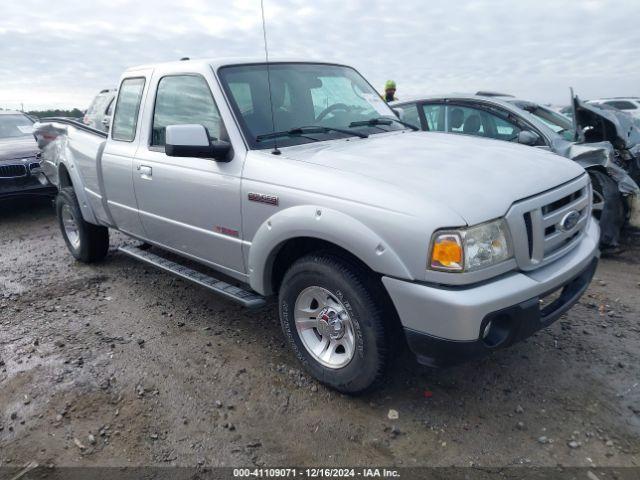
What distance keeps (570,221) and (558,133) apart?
352cm

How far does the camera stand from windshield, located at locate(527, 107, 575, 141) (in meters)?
6.02

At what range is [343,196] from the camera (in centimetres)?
259

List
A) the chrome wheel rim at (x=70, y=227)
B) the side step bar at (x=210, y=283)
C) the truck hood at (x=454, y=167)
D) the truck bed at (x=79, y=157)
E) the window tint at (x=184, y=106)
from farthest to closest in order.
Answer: the chrome wheel rim at (x=70, y=227)
the truck bed at (x=79, y=157)
the window tint at (x=184, y=106)
the side step bar at (x=210, y=283)
the truck hood at (x=454, y=167)

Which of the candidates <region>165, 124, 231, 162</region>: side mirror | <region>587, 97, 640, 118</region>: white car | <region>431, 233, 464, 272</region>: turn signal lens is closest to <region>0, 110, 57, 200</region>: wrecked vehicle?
<region>165, 124, 231, 162</region>: side mirror

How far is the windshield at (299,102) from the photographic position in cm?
331

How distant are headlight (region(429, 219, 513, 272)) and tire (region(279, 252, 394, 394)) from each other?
18.0 inches

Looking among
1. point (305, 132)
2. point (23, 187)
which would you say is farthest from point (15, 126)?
point (305, 132)

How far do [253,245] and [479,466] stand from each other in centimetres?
172

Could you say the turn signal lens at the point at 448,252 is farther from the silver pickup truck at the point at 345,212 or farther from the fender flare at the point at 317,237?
the fender flare at the point at 317,237

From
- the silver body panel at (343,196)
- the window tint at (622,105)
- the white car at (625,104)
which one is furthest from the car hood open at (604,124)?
the window tint at (622,105)

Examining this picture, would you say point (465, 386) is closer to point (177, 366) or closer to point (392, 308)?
point (392, 308)

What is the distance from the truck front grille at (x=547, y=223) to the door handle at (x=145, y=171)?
8.67 ft

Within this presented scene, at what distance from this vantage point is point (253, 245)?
10.2 ft

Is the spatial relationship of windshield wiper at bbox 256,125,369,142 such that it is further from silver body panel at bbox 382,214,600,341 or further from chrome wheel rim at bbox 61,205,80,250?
chrome wheel rim at bbox 61,205,80,250
